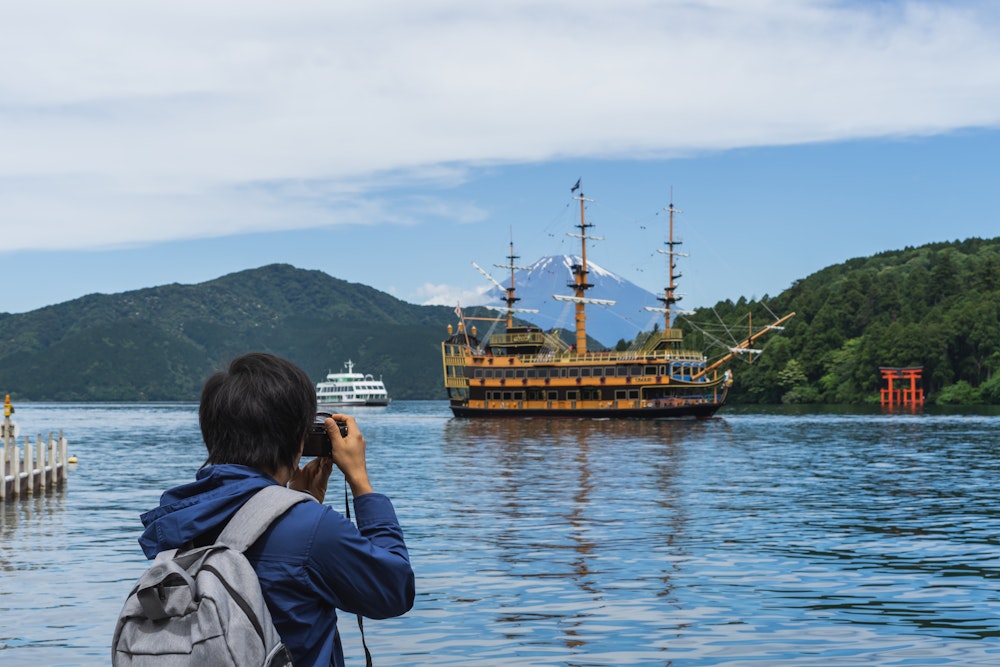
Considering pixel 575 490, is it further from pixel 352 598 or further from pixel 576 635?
pixel 352 598

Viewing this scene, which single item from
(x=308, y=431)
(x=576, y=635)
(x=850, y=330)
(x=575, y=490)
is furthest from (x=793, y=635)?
(x=850, y=330)

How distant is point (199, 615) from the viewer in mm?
3195

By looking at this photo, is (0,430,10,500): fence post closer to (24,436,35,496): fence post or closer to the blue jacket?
(24,436,35,496): fence post

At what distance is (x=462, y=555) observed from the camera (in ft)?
61.9

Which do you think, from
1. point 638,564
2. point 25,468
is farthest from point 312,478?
point 25,468

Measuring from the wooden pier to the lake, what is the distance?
22.0 inches

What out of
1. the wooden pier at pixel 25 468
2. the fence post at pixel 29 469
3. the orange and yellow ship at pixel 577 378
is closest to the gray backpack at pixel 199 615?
the wooden pier at pixel 25 468

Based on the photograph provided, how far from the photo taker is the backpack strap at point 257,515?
133 inches

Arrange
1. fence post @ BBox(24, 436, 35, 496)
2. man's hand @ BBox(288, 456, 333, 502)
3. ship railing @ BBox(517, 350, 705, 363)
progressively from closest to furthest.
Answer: man's hand @ BBox(288, 456, 333, 502) < fence post @ BBox(24, 436, 35, 496) < ship railing @ BBox(517, 350, 705, 363)

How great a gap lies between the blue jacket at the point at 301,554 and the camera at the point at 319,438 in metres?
0.19

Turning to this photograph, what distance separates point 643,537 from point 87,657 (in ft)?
35.6

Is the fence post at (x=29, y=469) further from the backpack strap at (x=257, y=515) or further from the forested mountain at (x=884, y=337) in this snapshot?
the forested mountain at (x=884, y=337)

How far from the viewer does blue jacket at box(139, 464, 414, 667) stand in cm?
342

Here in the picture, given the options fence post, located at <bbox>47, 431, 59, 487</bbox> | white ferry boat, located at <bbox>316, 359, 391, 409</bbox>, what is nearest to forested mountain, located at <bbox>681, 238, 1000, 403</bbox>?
white ferry boat, located at <bbox>316, 359, 391, 409</bbox>
